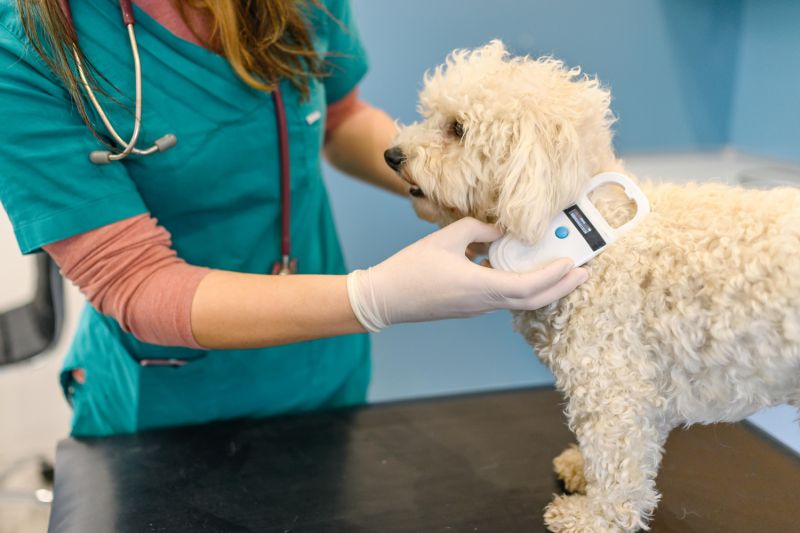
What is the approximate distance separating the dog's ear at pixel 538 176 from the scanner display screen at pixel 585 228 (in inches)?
0.8

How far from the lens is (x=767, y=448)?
3.56 feet

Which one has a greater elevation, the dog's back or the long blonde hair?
the long blonde hair

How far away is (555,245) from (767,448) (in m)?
0.56

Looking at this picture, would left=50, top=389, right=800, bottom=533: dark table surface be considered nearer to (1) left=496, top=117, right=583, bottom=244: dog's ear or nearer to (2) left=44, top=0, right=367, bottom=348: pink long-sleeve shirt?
Answer: (2) left=44, top=0, right=367, bottom=348: pink long-sleeve shirt

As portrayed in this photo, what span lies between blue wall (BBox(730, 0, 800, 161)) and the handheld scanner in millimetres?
1374

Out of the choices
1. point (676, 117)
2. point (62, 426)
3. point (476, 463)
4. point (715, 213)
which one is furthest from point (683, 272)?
point (62, 426)

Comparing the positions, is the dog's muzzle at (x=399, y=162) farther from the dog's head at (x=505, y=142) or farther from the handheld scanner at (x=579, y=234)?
the handheld scanner at (x=579, y=234)

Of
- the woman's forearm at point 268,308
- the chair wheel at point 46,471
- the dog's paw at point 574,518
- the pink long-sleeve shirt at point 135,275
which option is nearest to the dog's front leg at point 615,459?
the dog's paw at point 574,518

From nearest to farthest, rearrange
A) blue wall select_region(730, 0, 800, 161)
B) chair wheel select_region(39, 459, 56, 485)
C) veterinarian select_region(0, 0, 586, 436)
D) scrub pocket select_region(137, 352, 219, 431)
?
veterinarian select_region(0, 0, 586, 436) → scrub pocket select_region(137, 352, 219, 431) → blue wall select_region(730, 0, 800, 161) → chair wheel select_region(39, 459, 56, 485)

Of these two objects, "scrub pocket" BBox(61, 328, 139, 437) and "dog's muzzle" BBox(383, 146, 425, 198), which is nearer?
"dog's muzzle" BBox(383, 146, 425, 198)

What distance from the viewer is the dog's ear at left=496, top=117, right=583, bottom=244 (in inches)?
31.0

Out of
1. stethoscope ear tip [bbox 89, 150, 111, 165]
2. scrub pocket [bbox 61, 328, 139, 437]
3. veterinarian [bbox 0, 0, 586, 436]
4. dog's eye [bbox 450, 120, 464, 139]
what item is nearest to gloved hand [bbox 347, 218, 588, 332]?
veterinarian [bbox 0, 0, 586, 436]

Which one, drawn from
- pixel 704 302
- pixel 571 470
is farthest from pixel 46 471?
pixel 704 302

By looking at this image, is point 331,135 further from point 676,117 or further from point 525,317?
point 676,117
